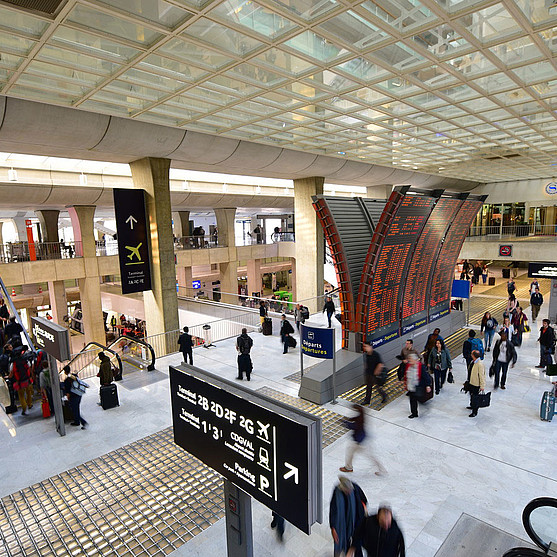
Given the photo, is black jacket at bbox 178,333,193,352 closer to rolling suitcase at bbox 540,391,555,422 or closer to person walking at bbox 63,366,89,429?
person walking at bbox 63,366,89,429

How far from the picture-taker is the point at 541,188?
95.8 ft

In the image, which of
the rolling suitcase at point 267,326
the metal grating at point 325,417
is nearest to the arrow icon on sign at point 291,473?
the metal grating at point 325,417

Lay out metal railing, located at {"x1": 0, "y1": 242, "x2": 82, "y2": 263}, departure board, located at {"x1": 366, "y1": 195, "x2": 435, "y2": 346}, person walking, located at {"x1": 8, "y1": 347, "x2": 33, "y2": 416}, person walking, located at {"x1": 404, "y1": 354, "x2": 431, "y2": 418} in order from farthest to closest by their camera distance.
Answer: metal railing, located at {"x1": 0, "y1": 242, "x2": 82, "y2": 263}, departure board, located at {"x1": 366, "y1": 195, "x2": 435, "y2": 346}, person walking, located at {"x1": 8, "y1": 347, "x2": 33, "y2": 416}, person walking, located at {"x1": 404, "y1": 354, "x2": 431, "y2": 418}

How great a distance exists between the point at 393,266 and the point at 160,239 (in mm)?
7724

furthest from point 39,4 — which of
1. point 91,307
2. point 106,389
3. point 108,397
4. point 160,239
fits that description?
point 91,307

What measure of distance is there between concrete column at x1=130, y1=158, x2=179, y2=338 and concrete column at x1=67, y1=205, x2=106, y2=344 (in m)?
10.5

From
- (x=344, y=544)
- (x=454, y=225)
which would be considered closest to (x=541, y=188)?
(x=454, y=225)

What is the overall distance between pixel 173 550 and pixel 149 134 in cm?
1033

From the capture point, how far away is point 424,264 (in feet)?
40.7

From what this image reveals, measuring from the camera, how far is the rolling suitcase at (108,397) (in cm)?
862

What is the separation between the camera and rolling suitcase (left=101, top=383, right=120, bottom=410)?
8.62 m

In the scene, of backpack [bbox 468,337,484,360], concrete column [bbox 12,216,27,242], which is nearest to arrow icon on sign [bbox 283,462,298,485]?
backpack [bbox 468,337,484,360]

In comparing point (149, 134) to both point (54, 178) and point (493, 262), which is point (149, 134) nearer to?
point (54, 178)

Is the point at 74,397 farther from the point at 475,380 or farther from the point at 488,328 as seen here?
the point at 488,328
